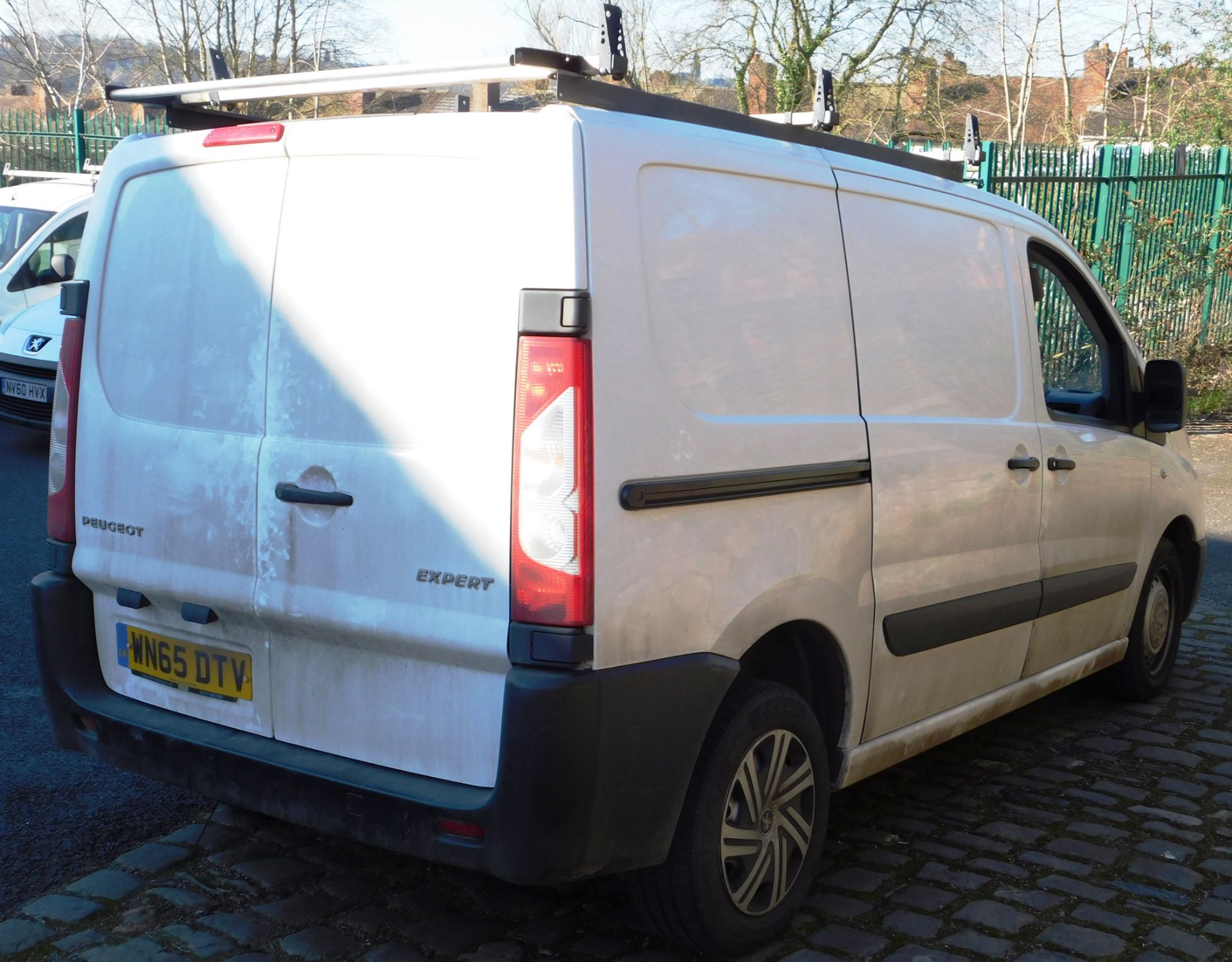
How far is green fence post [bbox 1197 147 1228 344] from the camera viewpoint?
550 inches

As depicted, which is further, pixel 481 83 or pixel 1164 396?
pixel 1164 396

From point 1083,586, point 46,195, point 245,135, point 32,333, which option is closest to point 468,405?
point 245,135

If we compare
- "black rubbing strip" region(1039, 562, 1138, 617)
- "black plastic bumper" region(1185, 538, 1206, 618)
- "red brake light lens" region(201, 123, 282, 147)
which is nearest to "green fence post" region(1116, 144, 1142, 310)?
"black plastic bumper" region(1185, 538, 1206, 618)

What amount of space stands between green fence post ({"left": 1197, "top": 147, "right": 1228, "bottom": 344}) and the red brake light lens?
13.0m

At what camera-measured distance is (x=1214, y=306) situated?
14.3m

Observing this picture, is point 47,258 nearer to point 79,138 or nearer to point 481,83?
point 79,138

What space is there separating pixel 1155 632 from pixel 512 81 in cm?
389

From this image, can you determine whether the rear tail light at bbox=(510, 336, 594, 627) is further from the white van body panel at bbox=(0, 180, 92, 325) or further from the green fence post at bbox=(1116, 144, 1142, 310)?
the green fence post at bbox=(1116, 144, 1142, 310)

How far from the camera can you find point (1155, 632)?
5.52 metres

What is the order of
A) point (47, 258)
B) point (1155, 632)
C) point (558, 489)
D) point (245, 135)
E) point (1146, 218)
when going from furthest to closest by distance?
point (1146, 218) → point (47, 258) → point (1155, 632) → point (245, 135) → point (558, 489)

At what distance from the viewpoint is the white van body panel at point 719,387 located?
2.76 m

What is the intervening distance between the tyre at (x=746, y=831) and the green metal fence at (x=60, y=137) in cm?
1767

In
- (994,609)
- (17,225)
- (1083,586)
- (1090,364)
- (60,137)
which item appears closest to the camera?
(994,609)

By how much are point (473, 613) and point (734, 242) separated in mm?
1094
